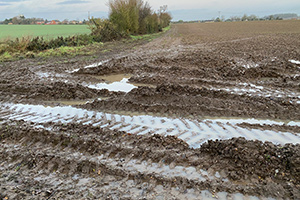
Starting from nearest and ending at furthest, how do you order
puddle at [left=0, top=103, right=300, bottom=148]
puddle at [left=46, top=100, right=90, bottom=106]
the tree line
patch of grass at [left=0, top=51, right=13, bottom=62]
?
puddle at [left=0, top=103, right=300, bottom=148], puddle at [left=46, top=100, right=90, bottom=106], patch of grass at [left=0, top=51, right=13, bottom=62], the tree line

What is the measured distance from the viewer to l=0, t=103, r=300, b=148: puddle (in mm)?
4762

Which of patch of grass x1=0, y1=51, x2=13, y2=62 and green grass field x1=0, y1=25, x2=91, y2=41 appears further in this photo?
green grass field x1=0, y1=25, x2=91, y2=41

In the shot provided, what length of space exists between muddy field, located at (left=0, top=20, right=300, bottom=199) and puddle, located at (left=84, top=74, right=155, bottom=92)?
0.08 m

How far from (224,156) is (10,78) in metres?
9.16

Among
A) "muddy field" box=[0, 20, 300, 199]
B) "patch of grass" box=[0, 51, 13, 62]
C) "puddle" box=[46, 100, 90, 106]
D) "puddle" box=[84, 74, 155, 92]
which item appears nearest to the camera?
"muddy field" box=[0, 20, 300, 199]

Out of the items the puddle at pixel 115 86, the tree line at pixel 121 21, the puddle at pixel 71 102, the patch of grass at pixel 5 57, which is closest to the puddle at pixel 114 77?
the puddle at pixel 115 86

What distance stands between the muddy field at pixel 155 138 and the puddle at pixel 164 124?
23 mm

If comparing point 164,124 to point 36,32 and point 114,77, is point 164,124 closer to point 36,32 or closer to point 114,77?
point 114,77

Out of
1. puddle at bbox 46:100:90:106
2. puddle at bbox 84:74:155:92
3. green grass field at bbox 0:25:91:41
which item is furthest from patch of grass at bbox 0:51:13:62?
puddle at bbox 46:100:90:106

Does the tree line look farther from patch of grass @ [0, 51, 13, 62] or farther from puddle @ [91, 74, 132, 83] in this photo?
puddle @ [91, 74, 132, 83]

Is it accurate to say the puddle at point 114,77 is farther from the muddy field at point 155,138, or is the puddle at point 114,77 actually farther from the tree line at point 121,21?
the tree line at point 121,21

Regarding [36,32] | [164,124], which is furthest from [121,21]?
[164,124]

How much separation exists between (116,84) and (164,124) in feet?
13.2

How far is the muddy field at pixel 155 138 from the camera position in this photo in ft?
10.9
